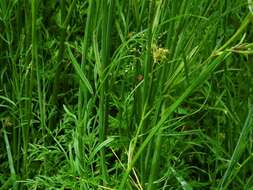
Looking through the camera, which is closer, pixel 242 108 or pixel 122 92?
pixel 122 92

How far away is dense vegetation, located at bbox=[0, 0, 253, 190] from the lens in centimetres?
129

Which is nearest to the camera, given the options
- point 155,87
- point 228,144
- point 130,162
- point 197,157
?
point 130,162

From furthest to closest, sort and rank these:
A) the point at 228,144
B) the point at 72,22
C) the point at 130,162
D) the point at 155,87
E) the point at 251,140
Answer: the point at 72,22 < the point at 228,144 < the point at 251,140 < the point at 155,87 < the point at 130,162

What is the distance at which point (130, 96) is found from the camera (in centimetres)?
145

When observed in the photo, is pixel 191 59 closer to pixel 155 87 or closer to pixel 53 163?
pixel 155 87

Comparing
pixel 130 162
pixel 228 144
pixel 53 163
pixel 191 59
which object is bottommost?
pixel 53 163

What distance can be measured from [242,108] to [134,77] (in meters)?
0.39

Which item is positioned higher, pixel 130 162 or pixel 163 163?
pixel 130 162

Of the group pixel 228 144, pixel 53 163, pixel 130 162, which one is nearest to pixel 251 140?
pixel 228 144

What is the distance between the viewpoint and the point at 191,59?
128 cm

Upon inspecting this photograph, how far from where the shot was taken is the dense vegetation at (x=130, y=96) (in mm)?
1295

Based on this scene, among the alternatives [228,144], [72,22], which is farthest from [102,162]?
[72,22]

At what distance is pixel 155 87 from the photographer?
1348mm

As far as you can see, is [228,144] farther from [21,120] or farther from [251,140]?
[21,120]
